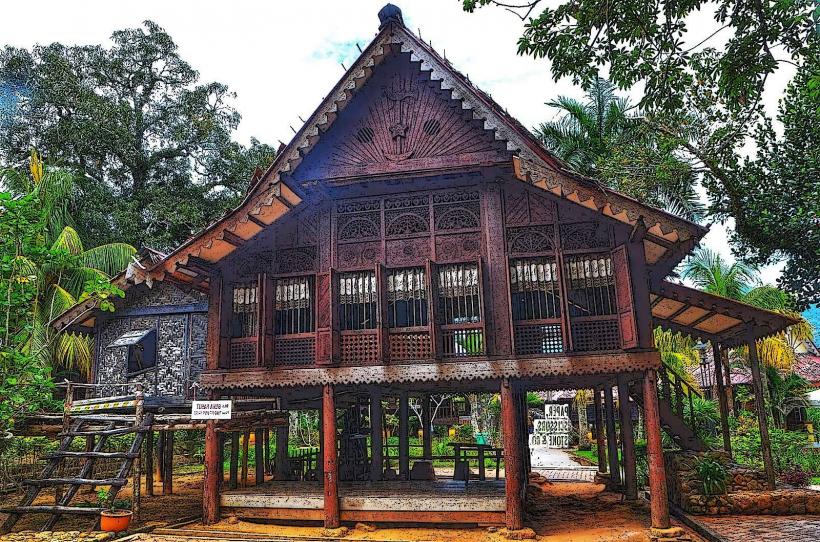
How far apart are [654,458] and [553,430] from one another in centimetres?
2055

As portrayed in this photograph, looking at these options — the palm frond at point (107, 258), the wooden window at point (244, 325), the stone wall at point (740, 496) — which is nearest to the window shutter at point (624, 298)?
the stone wall at point (740, 496)

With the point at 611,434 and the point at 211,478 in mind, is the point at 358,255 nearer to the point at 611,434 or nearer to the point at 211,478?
the point at 211,478

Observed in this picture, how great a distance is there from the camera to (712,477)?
11.9 m

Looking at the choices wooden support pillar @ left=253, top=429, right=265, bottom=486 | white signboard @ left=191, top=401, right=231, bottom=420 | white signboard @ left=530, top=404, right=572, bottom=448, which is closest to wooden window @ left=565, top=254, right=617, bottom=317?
white signboard @ left=191, top=401, right=231, bottom=420

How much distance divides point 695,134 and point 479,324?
6331mm

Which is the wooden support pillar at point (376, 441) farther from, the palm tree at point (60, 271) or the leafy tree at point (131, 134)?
the leafy tree at point (131, 134)

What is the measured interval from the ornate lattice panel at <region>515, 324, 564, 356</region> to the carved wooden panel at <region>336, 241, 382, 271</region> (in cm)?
295

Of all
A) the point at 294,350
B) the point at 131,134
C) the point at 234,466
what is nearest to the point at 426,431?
the point at 234,466

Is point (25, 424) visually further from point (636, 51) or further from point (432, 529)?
point (636, 51)

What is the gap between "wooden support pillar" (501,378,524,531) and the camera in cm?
1014

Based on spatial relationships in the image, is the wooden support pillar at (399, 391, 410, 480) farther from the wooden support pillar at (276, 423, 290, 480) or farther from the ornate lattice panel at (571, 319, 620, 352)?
the ornate lattice panel at (571, 319, 620, 352)

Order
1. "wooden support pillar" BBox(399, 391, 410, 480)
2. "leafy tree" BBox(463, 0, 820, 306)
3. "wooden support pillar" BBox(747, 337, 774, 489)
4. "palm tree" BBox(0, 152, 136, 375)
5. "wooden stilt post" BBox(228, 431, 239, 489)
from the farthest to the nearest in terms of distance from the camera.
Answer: "palm tree" BBox(0, 152, 136, 375) → "wooden support pillar" BBox(399, 391, 410, 480) → "wooden stilt post" BBox(228, 431, 239, 489) → "wooden support pillar" BBox(747, 337, 774, 489) → "leafy tree" BBox(463, 0, 820, 306)

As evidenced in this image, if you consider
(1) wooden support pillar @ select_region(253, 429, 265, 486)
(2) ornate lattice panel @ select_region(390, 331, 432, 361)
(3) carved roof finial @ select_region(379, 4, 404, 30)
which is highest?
(3) carved roof finial @ select_region(379, 4, 404, 30)

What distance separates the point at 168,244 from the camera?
3011 cm
